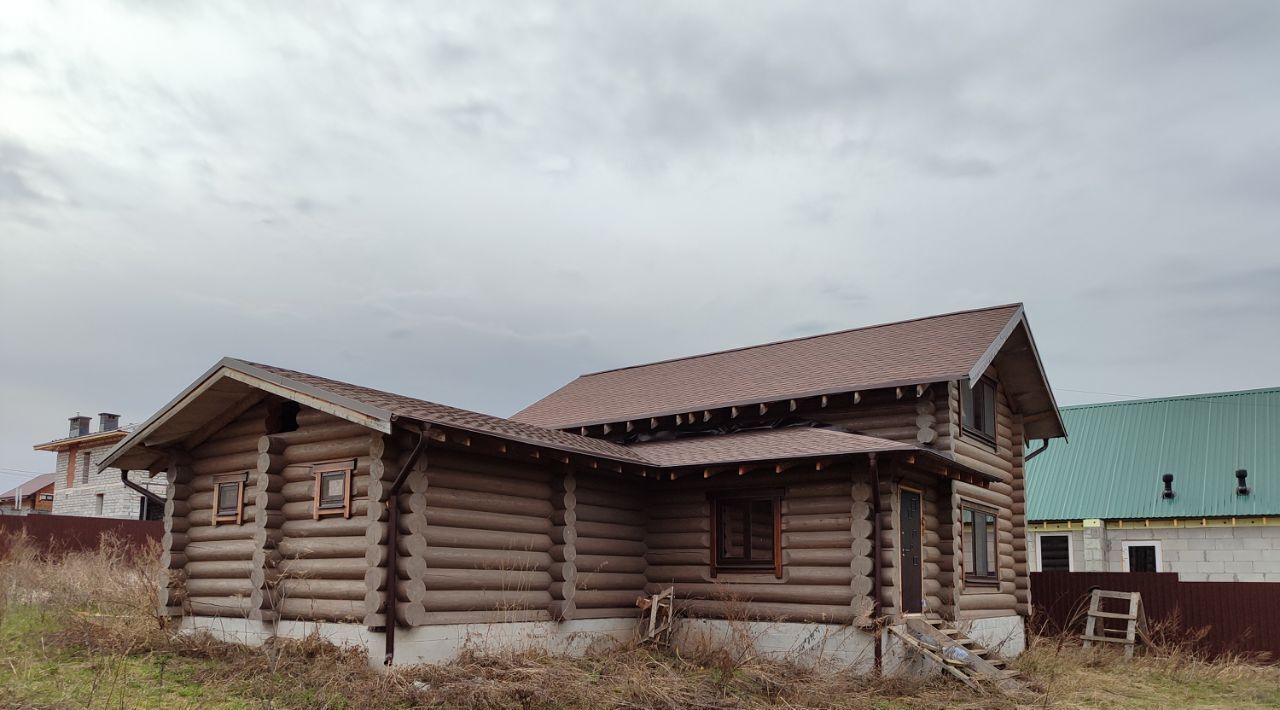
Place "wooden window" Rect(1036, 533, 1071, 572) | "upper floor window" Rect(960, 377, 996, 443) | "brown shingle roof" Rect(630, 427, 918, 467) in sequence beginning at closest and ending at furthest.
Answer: "brown shingle roof" Rect(630, 427, 918, 467) < "upper floor window" Rect(960, 377, 996, 443) < "wooden window" Rect(1036, 533, 1071, 572)

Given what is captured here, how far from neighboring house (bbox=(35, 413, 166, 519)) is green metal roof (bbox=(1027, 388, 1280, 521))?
33715 millimetres

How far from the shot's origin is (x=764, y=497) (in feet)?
55.1

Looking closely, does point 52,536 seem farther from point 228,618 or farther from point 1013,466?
point 1013,466

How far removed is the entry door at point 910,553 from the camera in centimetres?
1603

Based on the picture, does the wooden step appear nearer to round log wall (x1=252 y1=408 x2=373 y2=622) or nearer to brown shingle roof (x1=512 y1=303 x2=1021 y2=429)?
brown shingle roof (x1=512 y1=303 x2=1021 y2=429)

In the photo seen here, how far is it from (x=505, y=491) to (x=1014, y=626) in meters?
11.2

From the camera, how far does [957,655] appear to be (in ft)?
48.4

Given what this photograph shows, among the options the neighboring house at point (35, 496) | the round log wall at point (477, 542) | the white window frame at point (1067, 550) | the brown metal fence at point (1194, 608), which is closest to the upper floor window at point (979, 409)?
the brown metal fence at point (1194, 608)

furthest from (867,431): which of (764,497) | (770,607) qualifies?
(770,607)

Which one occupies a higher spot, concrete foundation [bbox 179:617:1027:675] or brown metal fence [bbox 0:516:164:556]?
brown metal fence [bbox 0:516:164:556]

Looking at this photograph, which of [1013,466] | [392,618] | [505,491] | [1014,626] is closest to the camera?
[392,618]

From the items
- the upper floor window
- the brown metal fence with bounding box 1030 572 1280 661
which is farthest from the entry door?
the brown metal fence with bounding box 1030 572 1280 661

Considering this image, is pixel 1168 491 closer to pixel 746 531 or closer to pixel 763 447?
pixel 746 531

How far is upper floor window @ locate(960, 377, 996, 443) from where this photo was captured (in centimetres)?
1852
